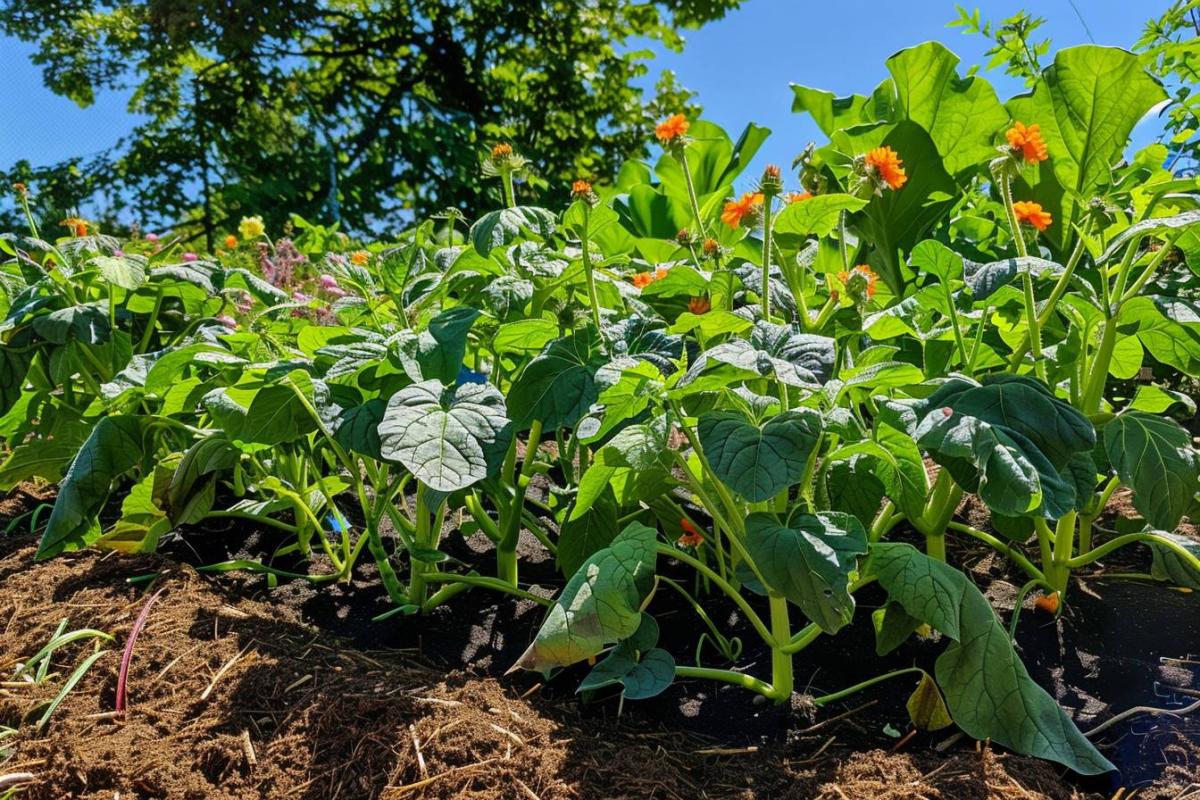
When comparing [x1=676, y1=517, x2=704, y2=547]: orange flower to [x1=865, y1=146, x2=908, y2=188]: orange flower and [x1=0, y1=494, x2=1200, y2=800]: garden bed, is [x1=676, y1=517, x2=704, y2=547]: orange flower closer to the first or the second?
[x1=0, y1=494, x2=1200, y2=800]: garden bed

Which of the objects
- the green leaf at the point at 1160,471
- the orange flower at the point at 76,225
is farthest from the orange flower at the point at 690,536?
the orange flower at the point at 76,225

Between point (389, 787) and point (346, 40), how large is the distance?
10.5 meters

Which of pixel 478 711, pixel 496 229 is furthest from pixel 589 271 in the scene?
pixel 478 711

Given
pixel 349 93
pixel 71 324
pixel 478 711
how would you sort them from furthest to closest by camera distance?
pixel 349 93 < pixel 71 324 < pixel 478 711

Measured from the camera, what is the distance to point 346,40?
9.91 metres

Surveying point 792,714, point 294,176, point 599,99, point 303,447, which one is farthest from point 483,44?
point 792,714

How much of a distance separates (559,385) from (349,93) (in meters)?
9.87

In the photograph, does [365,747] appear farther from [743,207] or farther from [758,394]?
[743,207]

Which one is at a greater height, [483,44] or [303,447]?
[483,44]

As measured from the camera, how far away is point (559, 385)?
113cm

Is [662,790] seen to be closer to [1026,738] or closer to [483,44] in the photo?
[1026,738]

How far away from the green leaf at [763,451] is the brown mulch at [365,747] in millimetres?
397

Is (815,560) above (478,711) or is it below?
above

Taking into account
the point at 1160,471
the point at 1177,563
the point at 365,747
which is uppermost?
the point at 1160,471
